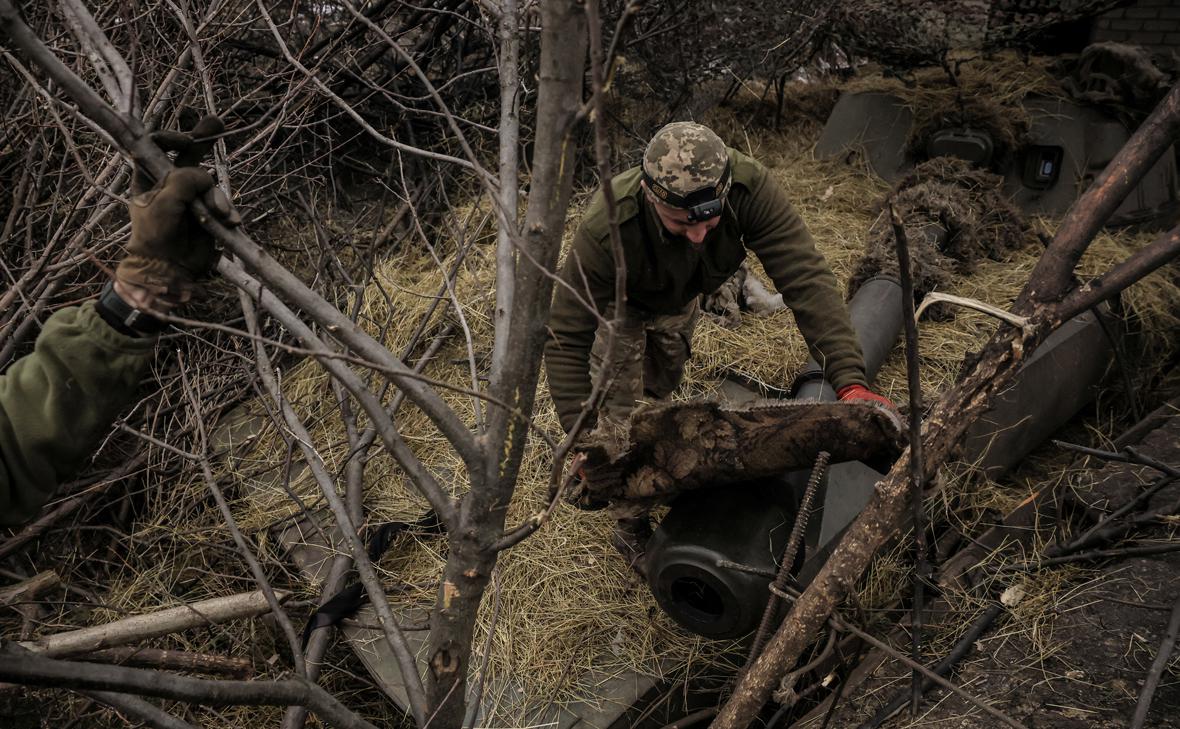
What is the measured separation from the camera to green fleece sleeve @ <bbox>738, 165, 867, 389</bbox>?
3283 millimetres

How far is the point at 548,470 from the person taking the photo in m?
4.32

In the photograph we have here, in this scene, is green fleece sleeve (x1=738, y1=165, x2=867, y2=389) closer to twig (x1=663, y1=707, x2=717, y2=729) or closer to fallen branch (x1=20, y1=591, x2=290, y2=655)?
twig (x1=663, y1=707, x2=717, y2=729)

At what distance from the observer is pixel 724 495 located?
2.79m

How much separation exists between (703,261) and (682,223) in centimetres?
41

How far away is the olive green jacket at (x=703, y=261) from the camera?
3.25m

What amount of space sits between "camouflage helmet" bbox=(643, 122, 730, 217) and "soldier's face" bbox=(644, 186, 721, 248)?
0.05 meters

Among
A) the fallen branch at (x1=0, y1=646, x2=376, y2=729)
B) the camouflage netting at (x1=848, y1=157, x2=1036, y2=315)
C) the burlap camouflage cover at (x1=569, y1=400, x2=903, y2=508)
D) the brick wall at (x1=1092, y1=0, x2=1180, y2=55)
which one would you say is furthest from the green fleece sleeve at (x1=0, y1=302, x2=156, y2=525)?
the brick wall at (x1=1092, y1=0, x2=1180, y2=55)

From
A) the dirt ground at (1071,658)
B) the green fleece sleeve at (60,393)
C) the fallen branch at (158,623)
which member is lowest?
the dirt ground at (1071,658)

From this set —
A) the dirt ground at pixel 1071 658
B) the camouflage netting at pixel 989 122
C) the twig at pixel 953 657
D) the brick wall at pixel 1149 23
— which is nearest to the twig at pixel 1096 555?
the dirt ground at pixel 1071 658

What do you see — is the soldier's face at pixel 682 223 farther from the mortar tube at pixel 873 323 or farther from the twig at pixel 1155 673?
the twig at pixel 1155 673

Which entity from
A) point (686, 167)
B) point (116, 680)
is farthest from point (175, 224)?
point (686, 167)

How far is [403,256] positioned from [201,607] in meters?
2.87

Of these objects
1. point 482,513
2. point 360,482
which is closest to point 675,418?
point 482,513

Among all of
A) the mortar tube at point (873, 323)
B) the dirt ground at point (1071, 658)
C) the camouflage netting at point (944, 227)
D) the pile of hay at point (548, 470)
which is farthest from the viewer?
the camouflage netting at point (944, 227)
